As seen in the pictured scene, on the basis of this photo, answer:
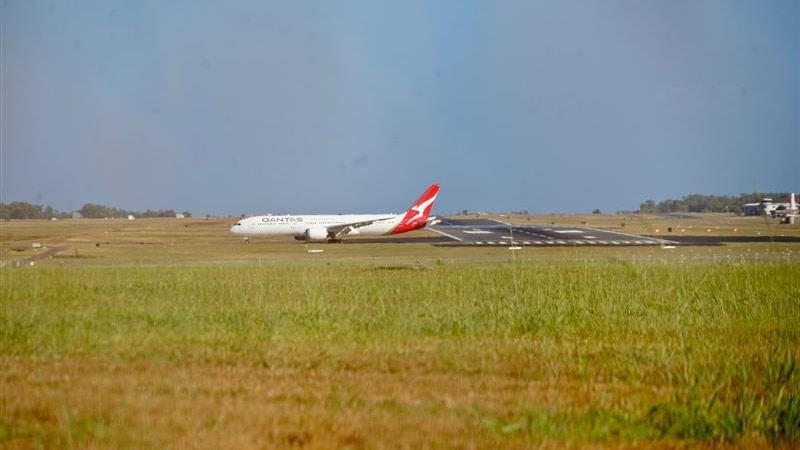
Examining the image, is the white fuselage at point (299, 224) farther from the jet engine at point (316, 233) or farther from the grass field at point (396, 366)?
the grass field at point (396, 366)

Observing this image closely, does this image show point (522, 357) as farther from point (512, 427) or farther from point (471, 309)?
point (471, 309)

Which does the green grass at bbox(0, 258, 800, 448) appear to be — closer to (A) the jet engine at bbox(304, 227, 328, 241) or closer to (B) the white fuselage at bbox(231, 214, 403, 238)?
(A) the jet engine at bbox(304, 227, 328, 241)

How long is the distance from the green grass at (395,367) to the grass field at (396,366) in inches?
1.6

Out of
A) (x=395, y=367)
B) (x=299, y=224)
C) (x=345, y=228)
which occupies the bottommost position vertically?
(x=395, y=367)

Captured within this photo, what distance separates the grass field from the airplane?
47.4 meters

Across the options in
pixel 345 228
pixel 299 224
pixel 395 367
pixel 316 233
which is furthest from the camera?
pixel 299 224

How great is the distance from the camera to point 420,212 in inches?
3000

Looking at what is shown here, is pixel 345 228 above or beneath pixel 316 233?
above

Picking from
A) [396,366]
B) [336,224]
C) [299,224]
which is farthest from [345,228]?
[396,366]

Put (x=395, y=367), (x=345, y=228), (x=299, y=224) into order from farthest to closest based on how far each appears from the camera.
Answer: (x=299, y=224)
(x=345, y=228)
(x=395, y=367)

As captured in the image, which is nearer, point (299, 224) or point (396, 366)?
point (396, 366)

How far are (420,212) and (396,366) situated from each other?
64023 millimetres

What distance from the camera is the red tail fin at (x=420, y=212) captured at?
76000 mm

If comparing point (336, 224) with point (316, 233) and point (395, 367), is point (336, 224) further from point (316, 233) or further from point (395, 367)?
point (395, 367)
